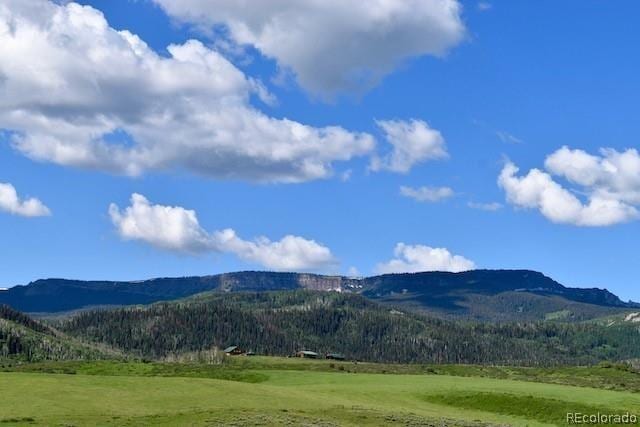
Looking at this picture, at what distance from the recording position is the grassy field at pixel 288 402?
6588 centimetres

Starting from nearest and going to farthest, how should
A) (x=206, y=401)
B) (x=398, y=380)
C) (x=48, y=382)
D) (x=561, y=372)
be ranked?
(x=206, y=401) < (x=48, y=382) < (x=398, y=380) < (x=561, y=372)

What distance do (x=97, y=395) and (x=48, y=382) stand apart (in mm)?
10772

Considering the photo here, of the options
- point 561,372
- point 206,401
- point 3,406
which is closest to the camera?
point 3,406

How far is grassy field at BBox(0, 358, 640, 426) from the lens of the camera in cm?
6588

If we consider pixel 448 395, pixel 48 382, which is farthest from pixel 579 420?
pixel 48 382

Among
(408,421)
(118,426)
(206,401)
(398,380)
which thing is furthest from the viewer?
(398,380)

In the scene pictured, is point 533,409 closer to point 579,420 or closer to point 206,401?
point 579,420

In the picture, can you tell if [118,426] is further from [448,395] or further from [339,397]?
[448,395]

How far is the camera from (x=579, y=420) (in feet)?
283

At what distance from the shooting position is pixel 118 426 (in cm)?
6019

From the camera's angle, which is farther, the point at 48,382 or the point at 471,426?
the point at 48,382

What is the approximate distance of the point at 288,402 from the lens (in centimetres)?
8081

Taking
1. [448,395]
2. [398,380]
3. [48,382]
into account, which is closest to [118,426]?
[48,382]

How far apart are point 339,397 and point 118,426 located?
123ft
